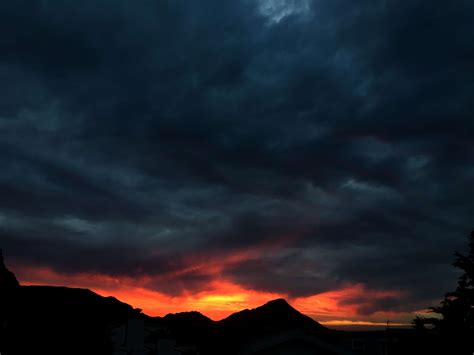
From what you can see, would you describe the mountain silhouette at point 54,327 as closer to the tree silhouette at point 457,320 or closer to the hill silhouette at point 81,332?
the hill silhouette at point 81,332

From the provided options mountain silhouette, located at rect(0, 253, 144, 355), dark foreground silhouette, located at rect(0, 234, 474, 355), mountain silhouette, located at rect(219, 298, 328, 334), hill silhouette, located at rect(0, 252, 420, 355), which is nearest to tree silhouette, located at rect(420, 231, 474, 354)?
dark foreground silhouette, located at rect(0, 234, 474, 355)

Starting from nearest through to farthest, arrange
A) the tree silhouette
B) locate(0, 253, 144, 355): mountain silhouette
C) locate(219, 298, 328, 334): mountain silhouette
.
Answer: locate(0, 253, 144, 355): mountain silhouette
the tree silhouette
locate(219, 298, 328, 334): mountain silhouette

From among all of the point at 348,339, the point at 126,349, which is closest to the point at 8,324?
the point at 126,349

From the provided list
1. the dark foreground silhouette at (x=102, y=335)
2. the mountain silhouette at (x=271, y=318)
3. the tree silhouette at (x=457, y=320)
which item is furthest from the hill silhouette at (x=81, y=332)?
the mountain silhouette at (x=271, y=318)

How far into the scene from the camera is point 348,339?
61.1 meters

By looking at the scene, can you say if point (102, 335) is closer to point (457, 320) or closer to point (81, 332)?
point (81, 332)

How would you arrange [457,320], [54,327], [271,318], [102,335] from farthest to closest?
1. [271,318]
2. [457,320]
3. [102,335]
4. [54,327]

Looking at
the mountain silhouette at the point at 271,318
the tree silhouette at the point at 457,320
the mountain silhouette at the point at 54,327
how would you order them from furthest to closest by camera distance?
1. the mountain silhouette at the point at 271,318
2. the tree silhouette at the point at 457,320
3. the mountain silhouette at the point at 54,327

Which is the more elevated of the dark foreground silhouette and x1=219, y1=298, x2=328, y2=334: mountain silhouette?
x1=219, y1=298, x2=328, y2=334: mountain silhouette

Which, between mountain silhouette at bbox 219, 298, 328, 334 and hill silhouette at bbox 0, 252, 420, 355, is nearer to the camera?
hill silhouette at bbox 0, 252, 420, 355

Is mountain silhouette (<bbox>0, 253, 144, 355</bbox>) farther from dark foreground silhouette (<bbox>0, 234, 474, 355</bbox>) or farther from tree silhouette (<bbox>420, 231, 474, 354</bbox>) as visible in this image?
tree silhouette (<bbox>420, 231, 474, 354</bbox>)

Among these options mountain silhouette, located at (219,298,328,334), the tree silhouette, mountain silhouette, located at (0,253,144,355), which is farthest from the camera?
mountain silhouette, located at (219,298,328,334)

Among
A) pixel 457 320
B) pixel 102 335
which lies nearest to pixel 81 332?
pixel 102 335

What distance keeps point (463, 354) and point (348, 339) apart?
31.1 meters
